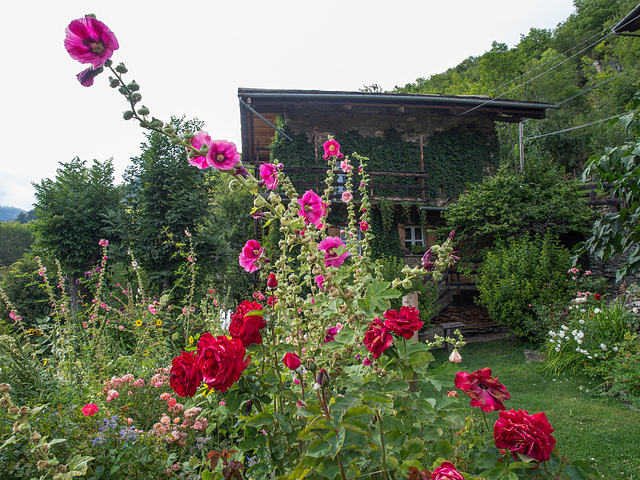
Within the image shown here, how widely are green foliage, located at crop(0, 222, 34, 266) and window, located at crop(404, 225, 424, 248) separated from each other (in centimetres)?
3712

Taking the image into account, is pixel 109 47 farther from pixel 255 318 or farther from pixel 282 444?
pixel 282 444

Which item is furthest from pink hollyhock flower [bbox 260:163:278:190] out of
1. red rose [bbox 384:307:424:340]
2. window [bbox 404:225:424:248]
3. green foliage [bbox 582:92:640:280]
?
window [bbox 404:225:424:248]

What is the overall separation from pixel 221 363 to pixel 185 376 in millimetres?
175

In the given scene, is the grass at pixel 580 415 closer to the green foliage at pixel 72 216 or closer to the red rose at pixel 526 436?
the red rose at pixel 526 436

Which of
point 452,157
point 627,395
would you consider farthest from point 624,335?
point 452,157

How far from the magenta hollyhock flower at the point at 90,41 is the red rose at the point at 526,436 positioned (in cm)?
132

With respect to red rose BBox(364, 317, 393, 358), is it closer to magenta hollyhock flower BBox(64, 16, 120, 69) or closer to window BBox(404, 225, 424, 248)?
magenta hollyhock flower BBox(64, 16, 120, 69)

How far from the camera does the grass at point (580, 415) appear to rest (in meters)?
3.09

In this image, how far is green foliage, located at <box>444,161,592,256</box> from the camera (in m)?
9.84

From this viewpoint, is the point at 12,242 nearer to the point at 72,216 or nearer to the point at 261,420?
the point at 72,216

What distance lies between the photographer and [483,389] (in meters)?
0.98

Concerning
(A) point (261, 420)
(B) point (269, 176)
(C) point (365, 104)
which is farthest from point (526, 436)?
(C) point (365, 104)

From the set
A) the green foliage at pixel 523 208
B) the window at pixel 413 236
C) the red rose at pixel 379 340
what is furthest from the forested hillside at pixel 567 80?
the red rose at pixel 379 340

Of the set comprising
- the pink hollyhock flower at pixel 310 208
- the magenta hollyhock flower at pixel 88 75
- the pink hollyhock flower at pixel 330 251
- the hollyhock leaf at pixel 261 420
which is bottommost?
the hollyhock leaf at pixel 261 420
